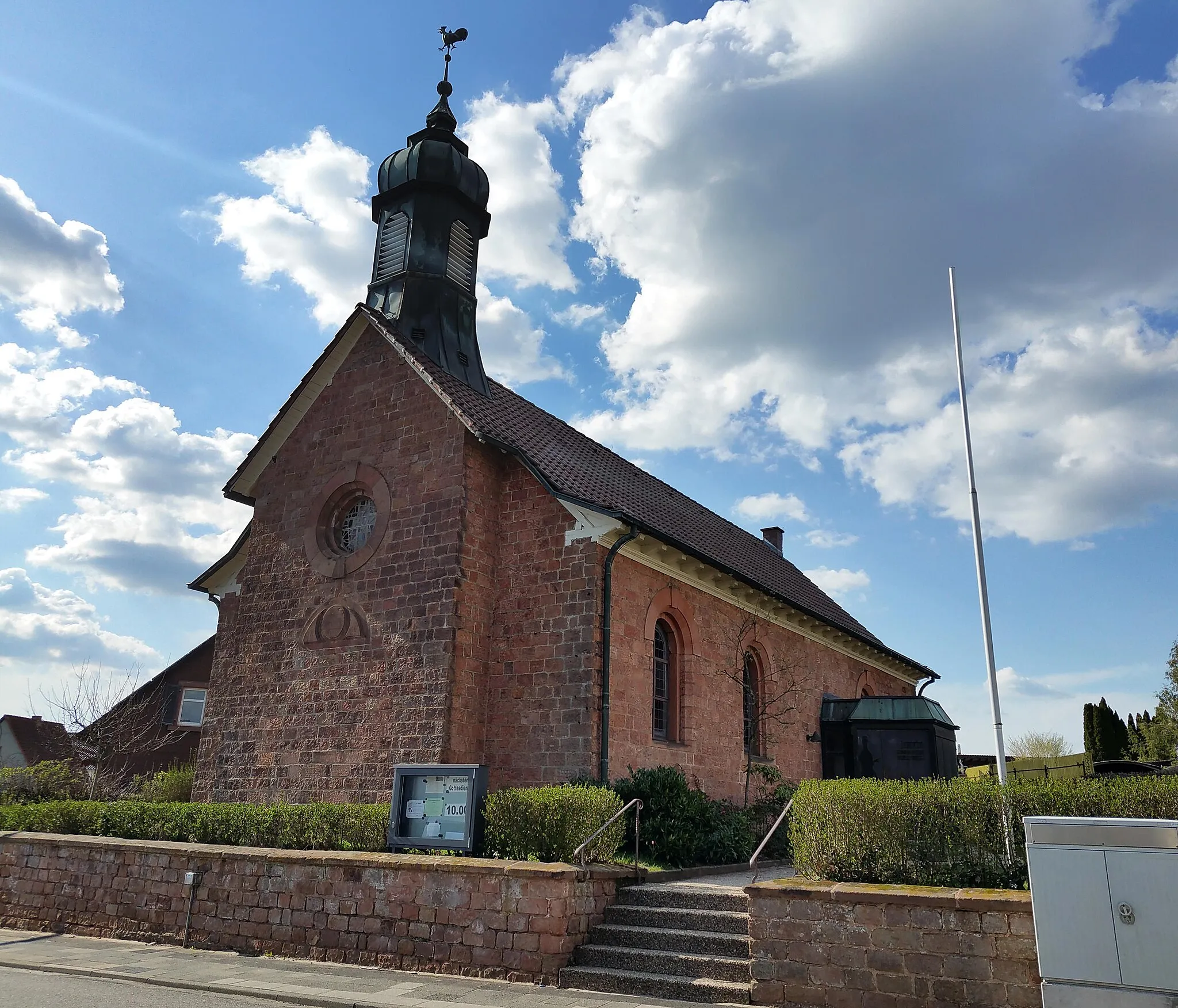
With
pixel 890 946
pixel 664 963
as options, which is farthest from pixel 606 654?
pixel 890 946

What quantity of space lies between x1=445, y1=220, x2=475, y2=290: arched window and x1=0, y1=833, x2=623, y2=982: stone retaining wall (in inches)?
474

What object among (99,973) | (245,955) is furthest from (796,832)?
(99,973)

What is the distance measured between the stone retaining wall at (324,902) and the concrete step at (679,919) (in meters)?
0.22

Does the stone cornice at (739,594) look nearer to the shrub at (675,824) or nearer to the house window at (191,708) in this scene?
the shrub at (675,824)

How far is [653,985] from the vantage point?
845 centimetres

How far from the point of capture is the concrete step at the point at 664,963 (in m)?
8.48

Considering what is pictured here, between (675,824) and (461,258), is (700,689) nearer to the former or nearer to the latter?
(675,824)

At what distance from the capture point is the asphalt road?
8.06 meters

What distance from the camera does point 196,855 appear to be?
38.5 feet

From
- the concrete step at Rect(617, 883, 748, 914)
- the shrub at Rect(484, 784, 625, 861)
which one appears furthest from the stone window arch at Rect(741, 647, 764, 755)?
the concrete step at Rect(617, 883, 748, 914)

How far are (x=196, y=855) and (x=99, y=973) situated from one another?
84.9 inches

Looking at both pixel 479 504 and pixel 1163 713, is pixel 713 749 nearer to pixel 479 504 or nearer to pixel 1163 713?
pixel 479 504

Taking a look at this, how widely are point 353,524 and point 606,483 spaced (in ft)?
16.2

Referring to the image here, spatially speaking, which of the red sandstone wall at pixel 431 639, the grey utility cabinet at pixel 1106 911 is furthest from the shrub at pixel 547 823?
the grey utility cabinet at pixel 1106 911
